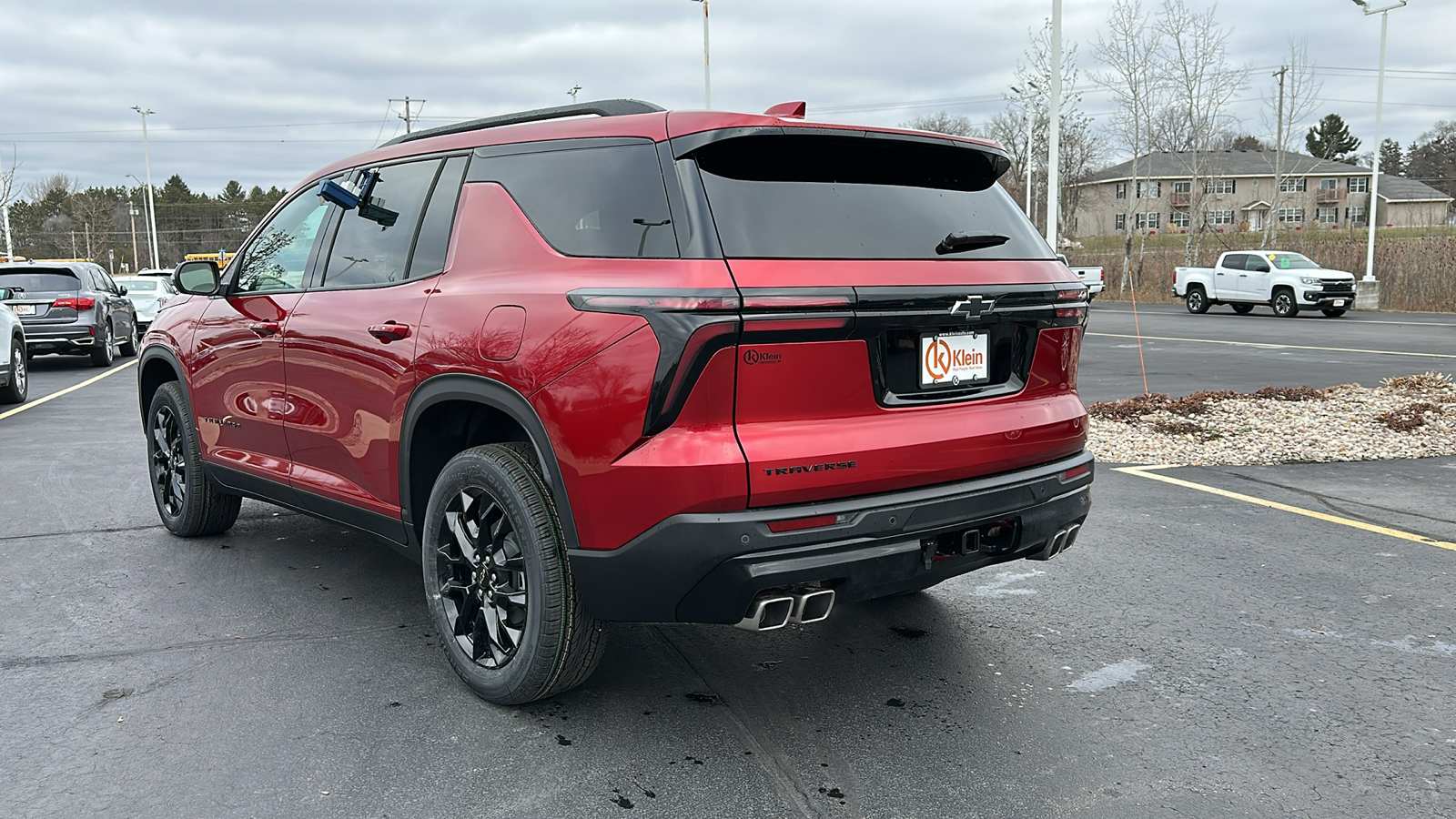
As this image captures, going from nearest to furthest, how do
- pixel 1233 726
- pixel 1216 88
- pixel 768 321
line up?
pixel 768 321 → pixel 1233 726 → pixel 1216 88

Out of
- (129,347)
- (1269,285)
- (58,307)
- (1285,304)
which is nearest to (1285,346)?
(1285,304)

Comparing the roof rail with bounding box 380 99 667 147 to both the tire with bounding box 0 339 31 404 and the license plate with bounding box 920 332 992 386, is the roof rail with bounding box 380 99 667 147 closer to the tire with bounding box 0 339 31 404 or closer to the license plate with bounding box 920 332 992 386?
the license plate with bounding box 920 332 992 386

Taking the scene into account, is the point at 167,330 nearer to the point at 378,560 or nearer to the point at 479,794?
the point at 378,560

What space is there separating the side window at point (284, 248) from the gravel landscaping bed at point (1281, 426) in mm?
5775

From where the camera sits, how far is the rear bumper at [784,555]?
9.29 ft

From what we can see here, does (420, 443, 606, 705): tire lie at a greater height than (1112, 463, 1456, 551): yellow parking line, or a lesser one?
greater

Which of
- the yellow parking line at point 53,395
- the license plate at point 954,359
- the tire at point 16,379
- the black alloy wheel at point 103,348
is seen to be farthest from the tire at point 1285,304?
the license plate at point 954,359

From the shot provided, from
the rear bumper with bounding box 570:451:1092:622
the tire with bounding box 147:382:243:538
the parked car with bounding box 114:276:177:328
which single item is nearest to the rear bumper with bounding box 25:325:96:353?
the parked car with bounding box 114:276:177:328

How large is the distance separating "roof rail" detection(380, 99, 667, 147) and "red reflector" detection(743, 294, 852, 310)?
0.84 meters

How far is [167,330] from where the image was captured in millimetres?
5562

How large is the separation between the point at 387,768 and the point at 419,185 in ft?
6.80

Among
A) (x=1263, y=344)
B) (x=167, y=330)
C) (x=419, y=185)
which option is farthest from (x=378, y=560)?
(x=1263, y=344)

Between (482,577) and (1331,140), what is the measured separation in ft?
397

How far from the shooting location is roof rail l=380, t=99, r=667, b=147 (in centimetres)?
349
